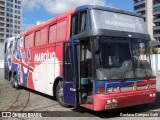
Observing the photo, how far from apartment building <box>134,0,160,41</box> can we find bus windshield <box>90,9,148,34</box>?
282 ft

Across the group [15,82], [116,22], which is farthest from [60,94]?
[15,82]

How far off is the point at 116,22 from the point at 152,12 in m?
95.7

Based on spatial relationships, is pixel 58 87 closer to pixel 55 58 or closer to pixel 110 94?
pixel 55 58

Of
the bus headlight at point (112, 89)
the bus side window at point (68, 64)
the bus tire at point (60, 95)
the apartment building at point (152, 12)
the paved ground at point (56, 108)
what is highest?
the apartment building at point (152, 12)

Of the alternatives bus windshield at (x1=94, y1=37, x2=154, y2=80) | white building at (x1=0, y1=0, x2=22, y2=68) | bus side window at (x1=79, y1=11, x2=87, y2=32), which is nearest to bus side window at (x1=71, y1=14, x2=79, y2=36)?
bus side window at (x1=79, y1=11, x2=87, y2=32)

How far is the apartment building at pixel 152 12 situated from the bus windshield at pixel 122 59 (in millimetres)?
86456

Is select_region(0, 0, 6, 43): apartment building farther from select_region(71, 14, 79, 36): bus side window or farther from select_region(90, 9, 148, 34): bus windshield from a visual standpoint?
select_region(90, 9, 148, 34): bus windshield

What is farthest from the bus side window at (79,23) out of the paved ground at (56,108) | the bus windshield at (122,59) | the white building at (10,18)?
the white building at (10,18)

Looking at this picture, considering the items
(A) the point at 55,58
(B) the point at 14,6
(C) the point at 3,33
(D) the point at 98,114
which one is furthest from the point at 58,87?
(B) the point at 14,6

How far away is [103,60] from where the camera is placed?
782 cm

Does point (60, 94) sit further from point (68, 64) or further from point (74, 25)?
point (74, 25)

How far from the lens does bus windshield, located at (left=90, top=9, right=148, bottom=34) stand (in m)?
8.10

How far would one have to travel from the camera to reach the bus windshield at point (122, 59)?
25.5 ft

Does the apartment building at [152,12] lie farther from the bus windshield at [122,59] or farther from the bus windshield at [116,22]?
the bus windshield at [122,59]
